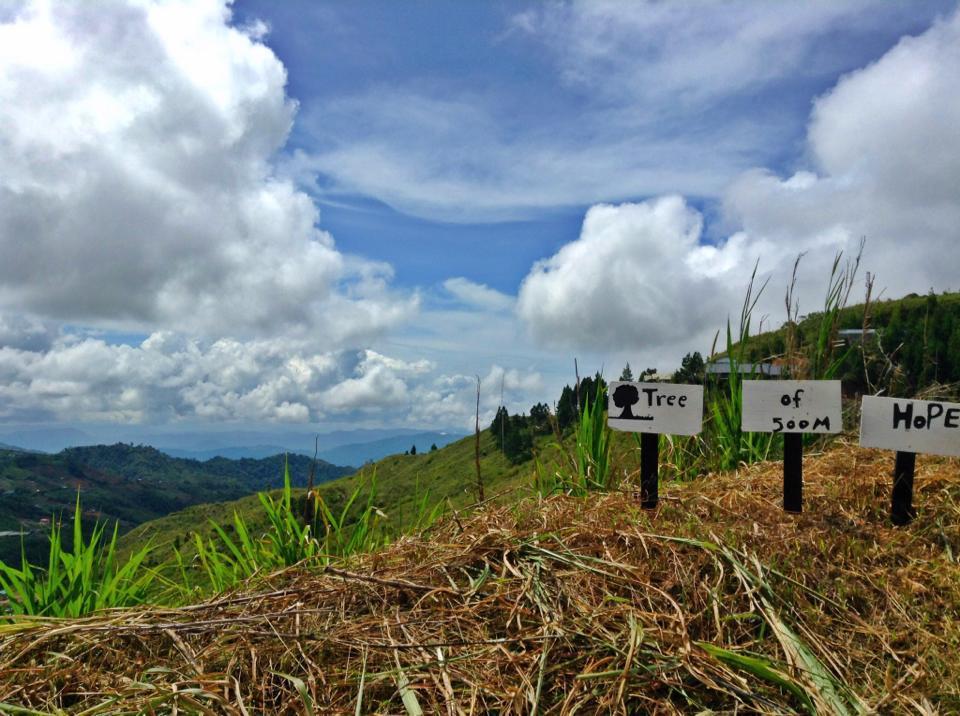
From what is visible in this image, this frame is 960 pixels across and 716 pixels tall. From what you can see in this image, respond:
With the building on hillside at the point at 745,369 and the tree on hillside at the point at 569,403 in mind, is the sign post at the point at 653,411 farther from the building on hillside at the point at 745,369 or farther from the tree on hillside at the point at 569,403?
the building on hillside at the point at 745,369

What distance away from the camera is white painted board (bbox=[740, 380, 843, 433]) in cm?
415

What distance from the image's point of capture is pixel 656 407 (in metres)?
4.33

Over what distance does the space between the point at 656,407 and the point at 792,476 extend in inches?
35.4

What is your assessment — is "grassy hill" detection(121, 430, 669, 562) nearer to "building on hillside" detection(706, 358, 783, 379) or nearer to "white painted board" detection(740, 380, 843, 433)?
"building on hillside" detection(706, 358, 783, 379)

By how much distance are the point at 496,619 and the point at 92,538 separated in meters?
2.94

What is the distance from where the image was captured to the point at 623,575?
2.71 meters

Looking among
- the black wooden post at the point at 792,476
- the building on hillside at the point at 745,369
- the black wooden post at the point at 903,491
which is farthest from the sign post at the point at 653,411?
the building on hillside at the point at 745,369

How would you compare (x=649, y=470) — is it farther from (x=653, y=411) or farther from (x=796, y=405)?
(x=796, y=405)

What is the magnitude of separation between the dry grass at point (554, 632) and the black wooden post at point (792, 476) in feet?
1.02

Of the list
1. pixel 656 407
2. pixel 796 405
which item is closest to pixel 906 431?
pixel 796 405

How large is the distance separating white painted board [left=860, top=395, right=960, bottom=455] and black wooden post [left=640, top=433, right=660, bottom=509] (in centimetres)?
130

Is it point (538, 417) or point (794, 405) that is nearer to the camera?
point (794, 405)

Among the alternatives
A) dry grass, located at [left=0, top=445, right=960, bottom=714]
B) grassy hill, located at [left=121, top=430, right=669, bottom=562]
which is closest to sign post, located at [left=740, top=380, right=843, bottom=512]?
dry grass, located at [left=0, top=445, right=960, bottom=714]

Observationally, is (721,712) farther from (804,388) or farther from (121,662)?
(804,388)
